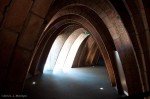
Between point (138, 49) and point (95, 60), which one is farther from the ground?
point (95, 60)

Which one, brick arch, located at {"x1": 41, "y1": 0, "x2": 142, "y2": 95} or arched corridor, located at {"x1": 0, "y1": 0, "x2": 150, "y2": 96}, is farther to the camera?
brick arch, located at {"x1": 41, "y1": 0, "x2": 142, "y2": 95}

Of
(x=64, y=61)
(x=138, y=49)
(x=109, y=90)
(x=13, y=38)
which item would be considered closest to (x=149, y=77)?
(x=138, y=49)

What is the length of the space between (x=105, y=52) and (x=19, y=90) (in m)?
8.91

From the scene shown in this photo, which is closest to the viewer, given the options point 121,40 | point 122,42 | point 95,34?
point 122,42

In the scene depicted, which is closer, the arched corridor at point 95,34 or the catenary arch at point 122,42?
the arched corridor at point 95,34

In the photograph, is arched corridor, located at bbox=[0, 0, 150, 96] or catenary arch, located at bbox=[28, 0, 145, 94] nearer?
arched corridor, located at bbox=[0, 0, 150, 96]

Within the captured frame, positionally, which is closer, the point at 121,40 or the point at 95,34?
the point at 121,40

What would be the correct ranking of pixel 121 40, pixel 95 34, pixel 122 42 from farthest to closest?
1. pixel 95 34
2. pixel 121 40
3. pixel 122 42

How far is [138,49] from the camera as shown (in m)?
7.20

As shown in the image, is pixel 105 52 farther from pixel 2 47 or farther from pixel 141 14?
pixel 2 47

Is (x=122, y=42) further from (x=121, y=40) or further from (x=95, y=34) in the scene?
(x=95, y=34)

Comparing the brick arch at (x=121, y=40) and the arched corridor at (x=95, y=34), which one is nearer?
the arched corridor at (x=95, y=34)

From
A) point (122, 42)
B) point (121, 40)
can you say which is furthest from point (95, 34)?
point (122, 42)

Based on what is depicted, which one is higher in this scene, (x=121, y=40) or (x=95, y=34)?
(x=95, y=34)
